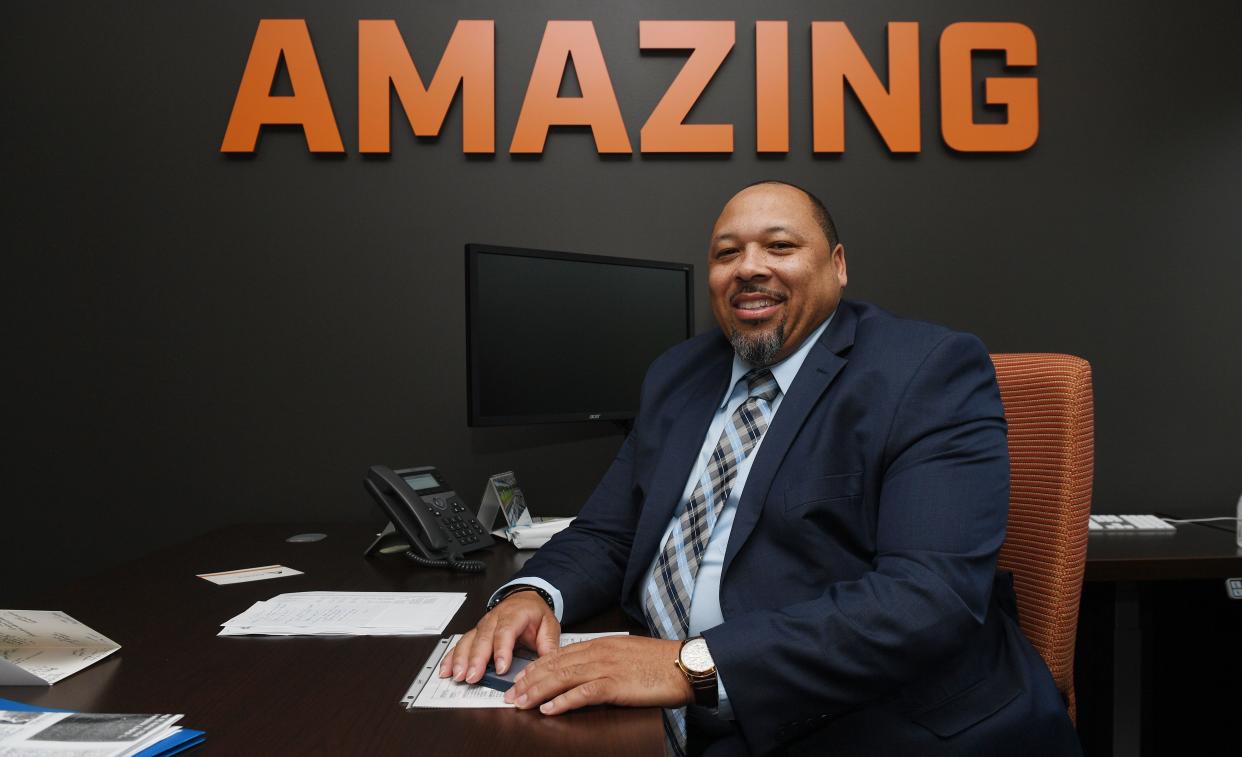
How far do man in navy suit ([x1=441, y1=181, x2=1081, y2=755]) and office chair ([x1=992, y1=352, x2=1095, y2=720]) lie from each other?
0.27ft

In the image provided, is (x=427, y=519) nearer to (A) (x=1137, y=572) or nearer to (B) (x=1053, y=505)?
(B) (x=1053, y=505)

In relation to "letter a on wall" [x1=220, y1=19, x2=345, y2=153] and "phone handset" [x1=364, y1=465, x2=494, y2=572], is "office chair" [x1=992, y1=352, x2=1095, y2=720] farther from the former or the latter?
"letter a on wall" [x1=220, y1=19, x2=345, y2=153]

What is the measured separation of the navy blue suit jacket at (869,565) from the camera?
3.28 ft

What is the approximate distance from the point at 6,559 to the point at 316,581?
153 centimetres

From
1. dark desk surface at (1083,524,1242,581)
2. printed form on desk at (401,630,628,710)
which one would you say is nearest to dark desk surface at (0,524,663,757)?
printed form on desk at (401,630,628,710)

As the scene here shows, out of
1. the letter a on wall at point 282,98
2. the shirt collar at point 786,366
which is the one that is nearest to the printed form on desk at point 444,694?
the shirt collar at point 786,366

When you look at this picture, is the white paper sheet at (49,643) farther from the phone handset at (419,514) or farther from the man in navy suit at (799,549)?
the phone handset at (419,514)

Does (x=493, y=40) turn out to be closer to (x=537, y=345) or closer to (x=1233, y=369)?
(x=537, y=345)

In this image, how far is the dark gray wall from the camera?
2.35 m

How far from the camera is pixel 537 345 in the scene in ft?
6.25

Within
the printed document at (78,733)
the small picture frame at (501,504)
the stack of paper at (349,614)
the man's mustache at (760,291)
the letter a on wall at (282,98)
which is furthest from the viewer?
the letter a on wall at (282,98)

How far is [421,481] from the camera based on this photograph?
1.83m

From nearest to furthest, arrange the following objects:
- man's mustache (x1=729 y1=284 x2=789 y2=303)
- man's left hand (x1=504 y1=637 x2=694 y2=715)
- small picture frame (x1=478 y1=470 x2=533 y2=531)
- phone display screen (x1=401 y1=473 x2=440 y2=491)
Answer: man's left hand (x1=504 y1=637 x2=694 y2=715) → man's mustache (x1=729 y1=284 x2=789 y2=303) → phone display screen (x1=401 y1=473 x2=440 y2=491) → small picture frame (x1=478 y1=470 x2=533 y2=531)

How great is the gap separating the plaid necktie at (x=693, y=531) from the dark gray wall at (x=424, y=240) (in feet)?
3.35
